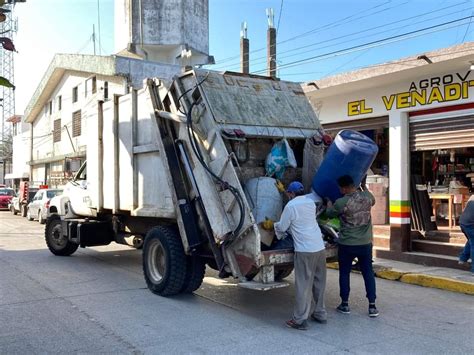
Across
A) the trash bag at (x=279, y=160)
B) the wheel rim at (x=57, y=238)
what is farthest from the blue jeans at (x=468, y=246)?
the wheel rim at (x=57, y=238)

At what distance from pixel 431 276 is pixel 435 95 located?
3.72 meters

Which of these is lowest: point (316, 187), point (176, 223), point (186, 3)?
point (176, 223)

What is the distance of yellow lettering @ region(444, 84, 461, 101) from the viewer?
9.66m

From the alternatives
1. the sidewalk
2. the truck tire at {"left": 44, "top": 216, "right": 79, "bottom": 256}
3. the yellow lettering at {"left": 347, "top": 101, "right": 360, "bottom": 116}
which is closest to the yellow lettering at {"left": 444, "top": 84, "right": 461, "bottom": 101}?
the yellow lettering at {"left": 347, "top": 101, "right": 360, "bottom": 116}

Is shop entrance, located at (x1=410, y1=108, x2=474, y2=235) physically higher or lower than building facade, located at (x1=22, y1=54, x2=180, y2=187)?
lower

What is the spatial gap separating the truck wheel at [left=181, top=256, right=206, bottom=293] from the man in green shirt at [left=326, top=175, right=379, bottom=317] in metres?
1.83

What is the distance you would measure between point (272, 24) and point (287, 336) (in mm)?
23101

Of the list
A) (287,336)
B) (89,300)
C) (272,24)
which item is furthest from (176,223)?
(272,24)

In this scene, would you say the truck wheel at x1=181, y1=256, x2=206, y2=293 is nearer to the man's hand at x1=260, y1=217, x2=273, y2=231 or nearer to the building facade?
the man's hand at x1=260, y1=217, x2=273, y2=231

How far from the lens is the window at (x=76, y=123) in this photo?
30.4 meters

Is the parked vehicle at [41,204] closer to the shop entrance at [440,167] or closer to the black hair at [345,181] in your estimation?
the shop entrance at [440,167]

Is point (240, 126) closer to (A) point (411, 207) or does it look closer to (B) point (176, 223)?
(B) point (176, 223)

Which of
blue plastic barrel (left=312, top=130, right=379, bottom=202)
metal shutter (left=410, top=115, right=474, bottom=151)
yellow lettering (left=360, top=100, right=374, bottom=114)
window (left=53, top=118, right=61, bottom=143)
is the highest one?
window (left=53, top=118, right=61, bottom=143)

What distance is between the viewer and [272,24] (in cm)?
2627
